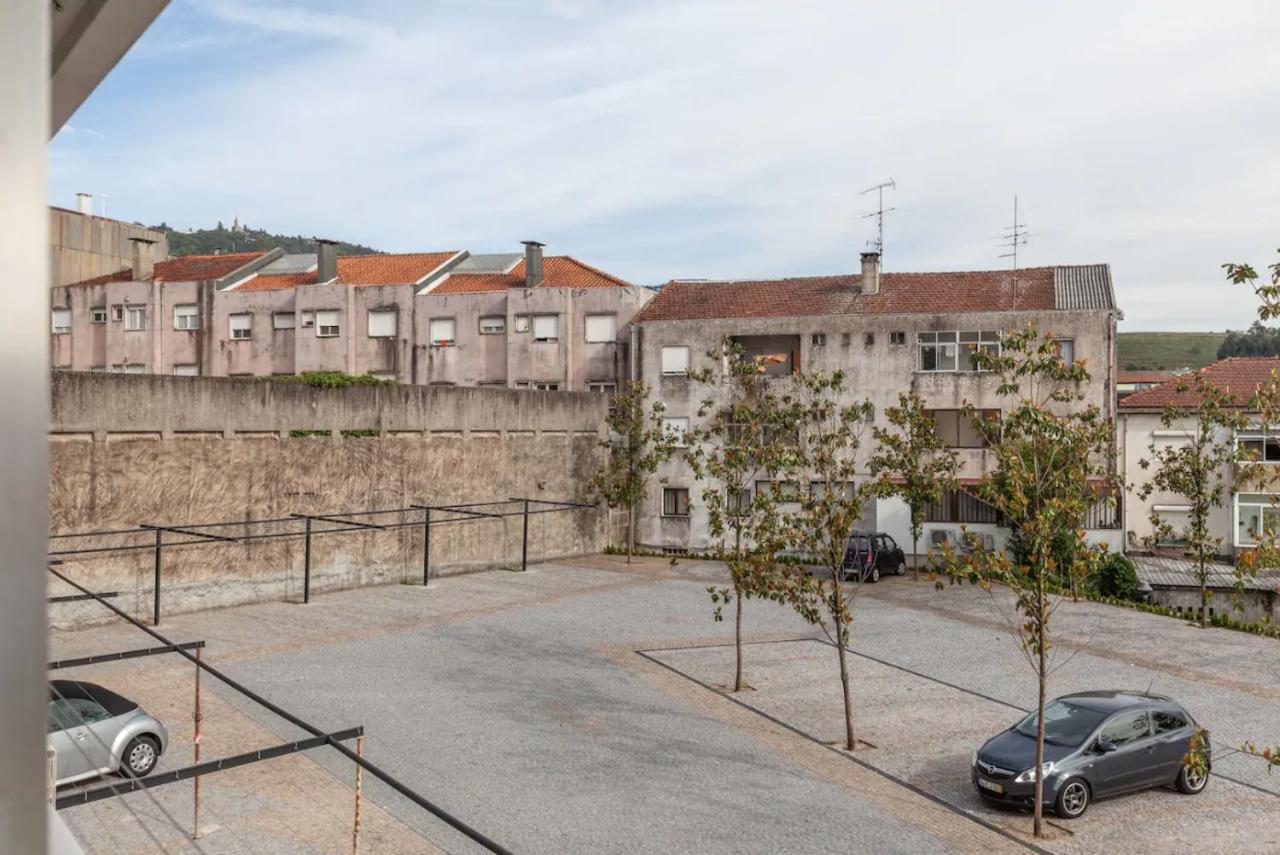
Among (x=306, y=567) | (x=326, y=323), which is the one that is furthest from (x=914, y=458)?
(x=326, y=323)

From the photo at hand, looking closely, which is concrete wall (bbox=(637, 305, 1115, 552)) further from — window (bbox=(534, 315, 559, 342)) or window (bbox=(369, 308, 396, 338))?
window (bbox=(369, 308, 396, 338))

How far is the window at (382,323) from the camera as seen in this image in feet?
161

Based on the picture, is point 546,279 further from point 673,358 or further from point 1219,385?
point 1219,385

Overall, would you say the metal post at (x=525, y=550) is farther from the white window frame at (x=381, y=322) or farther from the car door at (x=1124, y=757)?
the car door at (x=1124, y=757)

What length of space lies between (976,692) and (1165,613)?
1253cm

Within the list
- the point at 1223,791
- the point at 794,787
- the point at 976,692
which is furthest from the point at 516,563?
the point at 1223,791

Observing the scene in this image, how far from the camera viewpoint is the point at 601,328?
46.4 metres

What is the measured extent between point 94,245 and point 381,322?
2261cm

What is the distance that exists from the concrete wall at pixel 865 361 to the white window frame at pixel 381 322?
12.2 meters

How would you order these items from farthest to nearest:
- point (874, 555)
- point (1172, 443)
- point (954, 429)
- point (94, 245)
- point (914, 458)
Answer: point (94, 245) → point (1172, 443) → point (954, 429) → point (874, 555) → point (914, 458)

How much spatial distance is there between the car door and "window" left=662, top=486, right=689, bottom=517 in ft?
92.2

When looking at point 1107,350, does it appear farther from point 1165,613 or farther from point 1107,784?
point 1107,784

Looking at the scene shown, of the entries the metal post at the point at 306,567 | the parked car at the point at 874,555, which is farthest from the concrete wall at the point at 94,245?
the parked car at the point at 874,555

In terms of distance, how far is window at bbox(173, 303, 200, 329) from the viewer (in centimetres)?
5106
